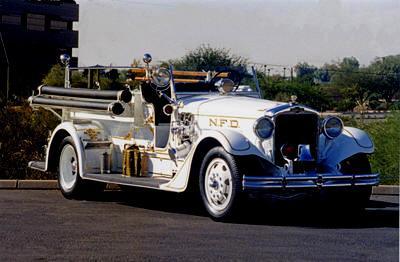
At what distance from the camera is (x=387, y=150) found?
16.0m

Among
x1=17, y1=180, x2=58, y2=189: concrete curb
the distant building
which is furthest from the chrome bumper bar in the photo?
the distant building

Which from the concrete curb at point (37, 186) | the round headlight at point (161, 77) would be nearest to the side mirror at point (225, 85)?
the round headlight at point (161, 77)

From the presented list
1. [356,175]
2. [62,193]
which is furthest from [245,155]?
[62,193]

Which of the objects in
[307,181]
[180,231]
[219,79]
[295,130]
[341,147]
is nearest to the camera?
[180,231]

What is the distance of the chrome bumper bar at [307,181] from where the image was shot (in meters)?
9.97

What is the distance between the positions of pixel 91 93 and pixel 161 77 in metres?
1.21

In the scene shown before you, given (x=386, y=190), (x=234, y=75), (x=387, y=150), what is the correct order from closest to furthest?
(x=234, y=75)
(x=386, y=190)
(x=387, y=150)

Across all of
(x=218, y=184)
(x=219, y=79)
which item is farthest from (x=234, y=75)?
(x=218, y=184)

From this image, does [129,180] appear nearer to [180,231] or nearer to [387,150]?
[180,231]

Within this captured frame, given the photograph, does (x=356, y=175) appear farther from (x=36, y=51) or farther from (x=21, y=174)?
(x=36, y=51)

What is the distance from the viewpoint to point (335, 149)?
11.0m

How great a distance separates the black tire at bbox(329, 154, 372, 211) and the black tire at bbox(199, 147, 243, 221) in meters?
1.53

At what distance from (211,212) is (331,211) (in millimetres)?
1872

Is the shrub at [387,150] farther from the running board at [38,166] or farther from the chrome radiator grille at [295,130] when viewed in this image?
the running board at [38,166]
